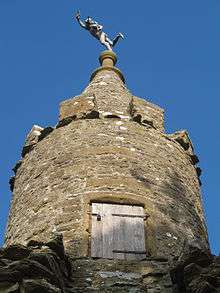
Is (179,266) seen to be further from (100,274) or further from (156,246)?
(156,246)

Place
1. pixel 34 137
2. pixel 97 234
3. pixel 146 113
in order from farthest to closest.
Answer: pixel 146 113 < pixel 34 137 < pixel 97 234

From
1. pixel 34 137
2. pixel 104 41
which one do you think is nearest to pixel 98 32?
pixel 104 41

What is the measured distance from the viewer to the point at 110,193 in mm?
10438

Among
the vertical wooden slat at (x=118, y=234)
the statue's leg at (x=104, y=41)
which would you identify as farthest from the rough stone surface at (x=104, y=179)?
the statue's leg at (x=104, y=41)

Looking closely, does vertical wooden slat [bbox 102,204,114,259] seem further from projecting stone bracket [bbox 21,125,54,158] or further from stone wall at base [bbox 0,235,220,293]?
projecting stone bracket [bbox 21,125,54,158]

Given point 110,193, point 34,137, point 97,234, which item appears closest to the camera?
point 97,234

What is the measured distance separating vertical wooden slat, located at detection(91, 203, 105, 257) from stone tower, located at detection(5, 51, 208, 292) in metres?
0.01

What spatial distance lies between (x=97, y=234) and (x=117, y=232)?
291 millimetres

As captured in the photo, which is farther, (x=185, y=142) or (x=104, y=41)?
(x=104, y=41)

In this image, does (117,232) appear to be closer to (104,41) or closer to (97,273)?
(97,273)

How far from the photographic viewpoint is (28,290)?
7078 millimetres

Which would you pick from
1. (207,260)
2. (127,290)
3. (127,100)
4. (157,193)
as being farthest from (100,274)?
(127,100)

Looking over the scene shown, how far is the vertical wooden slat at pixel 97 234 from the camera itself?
9.57 meters

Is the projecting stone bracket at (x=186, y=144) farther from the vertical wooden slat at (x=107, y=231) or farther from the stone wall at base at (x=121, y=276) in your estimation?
the stone wall at base at (x=121, y=276)
